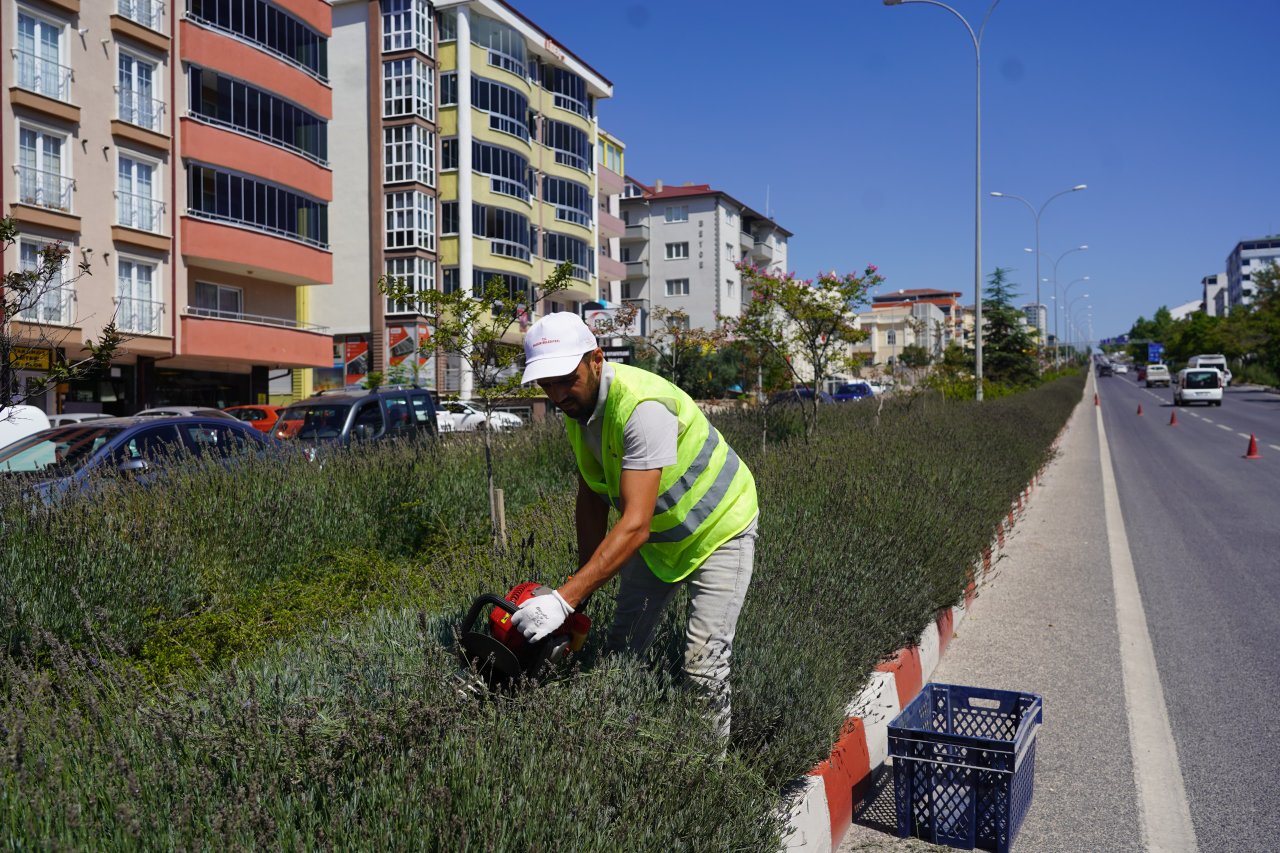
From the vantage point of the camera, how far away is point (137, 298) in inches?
1039

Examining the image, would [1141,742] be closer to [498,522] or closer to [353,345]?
[498,522]

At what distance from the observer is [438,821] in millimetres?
2322

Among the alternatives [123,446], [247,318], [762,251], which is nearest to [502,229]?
[247,318]

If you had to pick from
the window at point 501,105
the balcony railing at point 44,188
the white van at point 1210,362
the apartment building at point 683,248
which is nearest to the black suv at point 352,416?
the balcony railing at point 44,188

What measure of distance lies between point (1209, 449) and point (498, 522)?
2280 centimetres

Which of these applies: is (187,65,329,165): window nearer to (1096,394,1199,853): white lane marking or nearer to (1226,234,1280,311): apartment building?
(1096,394,1199,853): white lane marking

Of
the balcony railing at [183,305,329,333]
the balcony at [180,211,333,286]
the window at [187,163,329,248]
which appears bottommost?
the balcony railing at [183,305,329,333]

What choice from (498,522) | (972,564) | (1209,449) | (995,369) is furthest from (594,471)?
(995,369)

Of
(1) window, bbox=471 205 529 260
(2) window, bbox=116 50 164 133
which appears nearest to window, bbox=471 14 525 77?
(1) window, bbox=471 205 529 260

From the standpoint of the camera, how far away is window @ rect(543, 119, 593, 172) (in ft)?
171

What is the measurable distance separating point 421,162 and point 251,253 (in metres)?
14.4

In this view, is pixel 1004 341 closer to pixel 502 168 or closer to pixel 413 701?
pixel 502 168

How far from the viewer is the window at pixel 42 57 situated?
23422 millimetres

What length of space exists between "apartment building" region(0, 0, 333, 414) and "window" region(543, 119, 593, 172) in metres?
19.4
